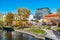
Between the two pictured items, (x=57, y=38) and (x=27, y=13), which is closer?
(x=57, y=38)

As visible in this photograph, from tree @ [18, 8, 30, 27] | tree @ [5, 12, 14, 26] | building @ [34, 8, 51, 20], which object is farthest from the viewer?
building @ [34, 8, 51, 20]

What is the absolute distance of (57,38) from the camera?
3759cm

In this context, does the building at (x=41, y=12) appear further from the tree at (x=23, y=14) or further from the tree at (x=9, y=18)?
the tree at (x=23, y=14)

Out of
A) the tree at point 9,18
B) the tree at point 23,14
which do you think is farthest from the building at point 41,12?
the tree at point 23,14

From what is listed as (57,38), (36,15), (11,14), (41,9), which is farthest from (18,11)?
(41,9)

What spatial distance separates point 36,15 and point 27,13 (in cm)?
7284

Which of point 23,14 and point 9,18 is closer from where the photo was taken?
point 23,14

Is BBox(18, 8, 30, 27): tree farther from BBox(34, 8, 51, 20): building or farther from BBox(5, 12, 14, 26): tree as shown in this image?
BBox(34, 8, 51, 20): building

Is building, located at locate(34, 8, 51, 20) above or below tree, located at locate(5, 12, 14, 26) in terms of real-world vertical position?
above

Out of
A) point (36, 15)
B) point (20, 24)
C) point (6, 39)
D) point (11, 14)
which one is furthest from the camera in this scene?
point (36, 15)

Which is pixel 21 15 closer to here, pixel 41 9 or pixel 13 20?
pixel 13 20

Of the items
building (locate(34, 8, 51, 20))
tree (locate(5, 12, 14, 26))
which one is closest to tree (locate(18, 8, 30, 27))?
tree (locate(5, 12, 14, 26))

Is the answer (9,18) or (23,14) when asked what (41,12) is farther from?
(23,14)

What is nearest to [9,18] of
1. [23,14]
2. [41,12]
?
[23,14]
